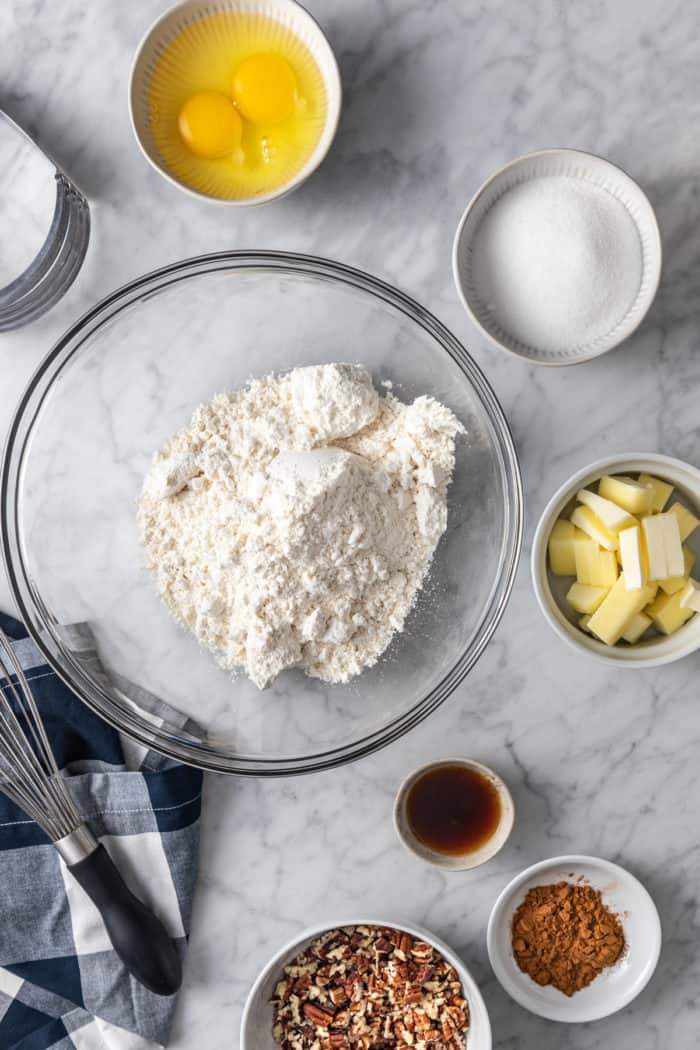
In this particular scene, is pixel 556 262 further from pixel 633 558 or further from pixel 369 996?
pixel 369 996

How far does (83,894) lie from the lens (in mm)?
1751

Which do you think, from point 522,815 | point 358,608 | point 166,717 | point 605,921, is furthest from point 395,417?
point 605,921

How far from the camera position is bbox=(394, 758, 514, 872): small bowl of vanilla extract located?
170 centimetres

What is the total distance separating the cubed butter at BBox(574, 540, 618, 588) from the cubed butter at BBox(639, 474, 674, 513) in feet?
0.42

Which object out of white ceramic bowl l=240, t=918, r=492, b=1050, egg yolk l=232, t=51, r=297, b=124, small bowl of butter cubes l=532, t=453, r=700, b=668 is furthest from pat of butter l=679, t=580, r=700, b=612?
egg yolk l=232, t=51, r=297, b=124

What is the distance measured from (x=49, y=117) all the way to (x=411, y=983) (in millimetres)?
1750

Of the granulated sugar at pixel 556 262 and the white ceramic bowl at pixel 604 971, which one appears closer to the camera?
the granulated sugar at pixel 556 262

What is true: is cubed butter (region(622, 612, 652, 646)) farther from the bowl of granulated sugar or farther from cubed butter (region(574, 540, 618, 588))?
the bowl of granulated sugar

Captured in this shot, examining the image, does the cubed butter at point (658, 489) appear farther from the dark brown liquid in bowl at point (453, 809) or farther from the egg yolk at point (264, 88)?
the egg yolk at point (264, 88)

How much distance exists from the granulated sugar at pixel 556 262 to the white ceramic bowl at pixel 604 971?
974 millimetres

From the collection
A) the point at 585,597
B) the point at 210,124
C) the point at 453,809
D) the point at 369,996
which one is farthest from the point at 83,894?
the point at 210,124


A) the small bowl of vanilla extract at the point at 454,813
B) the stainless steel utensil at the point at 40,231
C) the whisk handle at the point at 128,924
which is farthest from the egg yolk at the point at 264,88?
the whisk handle at the point at 128,924

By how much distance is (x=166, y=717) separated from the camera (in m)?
1.67

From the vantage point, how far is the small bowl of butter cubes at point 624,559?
156cm
